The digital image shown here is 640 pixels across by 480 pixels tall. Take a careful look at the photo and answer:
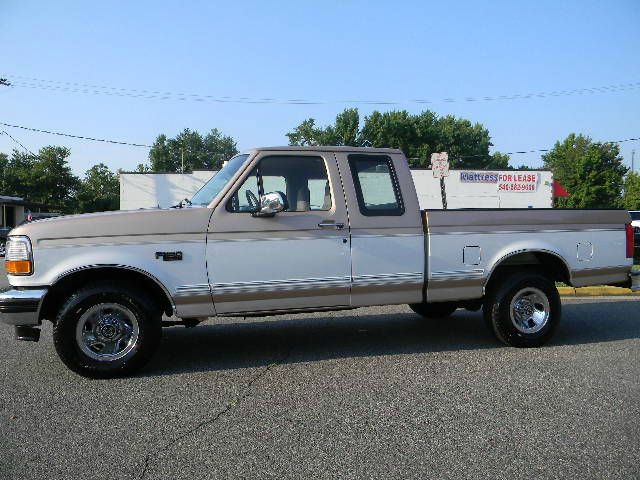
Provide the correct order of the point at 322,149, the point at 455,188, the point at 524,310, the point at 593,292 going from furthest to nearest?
the point at 455,188
the point at 593,292
the point at 524,310
the point at 322,149

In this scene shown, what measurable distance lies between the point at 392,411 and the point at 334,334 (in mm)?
2635

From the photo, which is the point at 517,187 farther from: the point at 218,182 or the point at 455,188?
the point at 218,182

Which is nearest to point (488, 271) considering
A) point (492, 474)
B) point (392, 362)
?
point (392, 362)

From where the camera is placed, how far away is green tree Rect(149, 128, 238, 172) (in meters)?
101

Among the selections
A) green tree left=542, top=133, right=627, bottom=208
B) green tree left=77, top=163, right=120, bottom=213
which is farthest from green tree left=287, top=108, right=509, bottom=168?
green tree left=77, top=163, right=120, bottom=213

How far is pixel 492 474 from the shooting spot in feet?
9.63

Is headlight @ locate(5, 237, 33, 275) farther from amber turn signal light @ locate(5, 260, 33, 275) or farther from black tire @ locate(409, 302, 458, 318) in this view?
black tire @ locate(409, 302, 458, 318)

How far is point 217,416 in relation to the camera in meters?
3.83

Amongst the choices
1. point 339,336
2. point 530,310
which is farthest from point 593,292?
point 339,336

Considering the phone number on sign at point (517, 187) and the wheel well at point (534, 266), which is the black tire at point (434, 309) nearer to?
the wheel well at point (534, 266)

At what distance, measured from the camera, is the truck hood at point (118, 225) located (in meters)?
4.59

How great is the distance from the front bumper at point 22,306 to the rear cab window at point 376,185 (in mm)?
3048

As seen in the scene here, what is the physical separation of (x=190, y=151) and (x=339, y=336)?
4166 inches

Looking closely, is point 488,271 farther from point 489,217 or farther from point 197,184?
point 197,184
